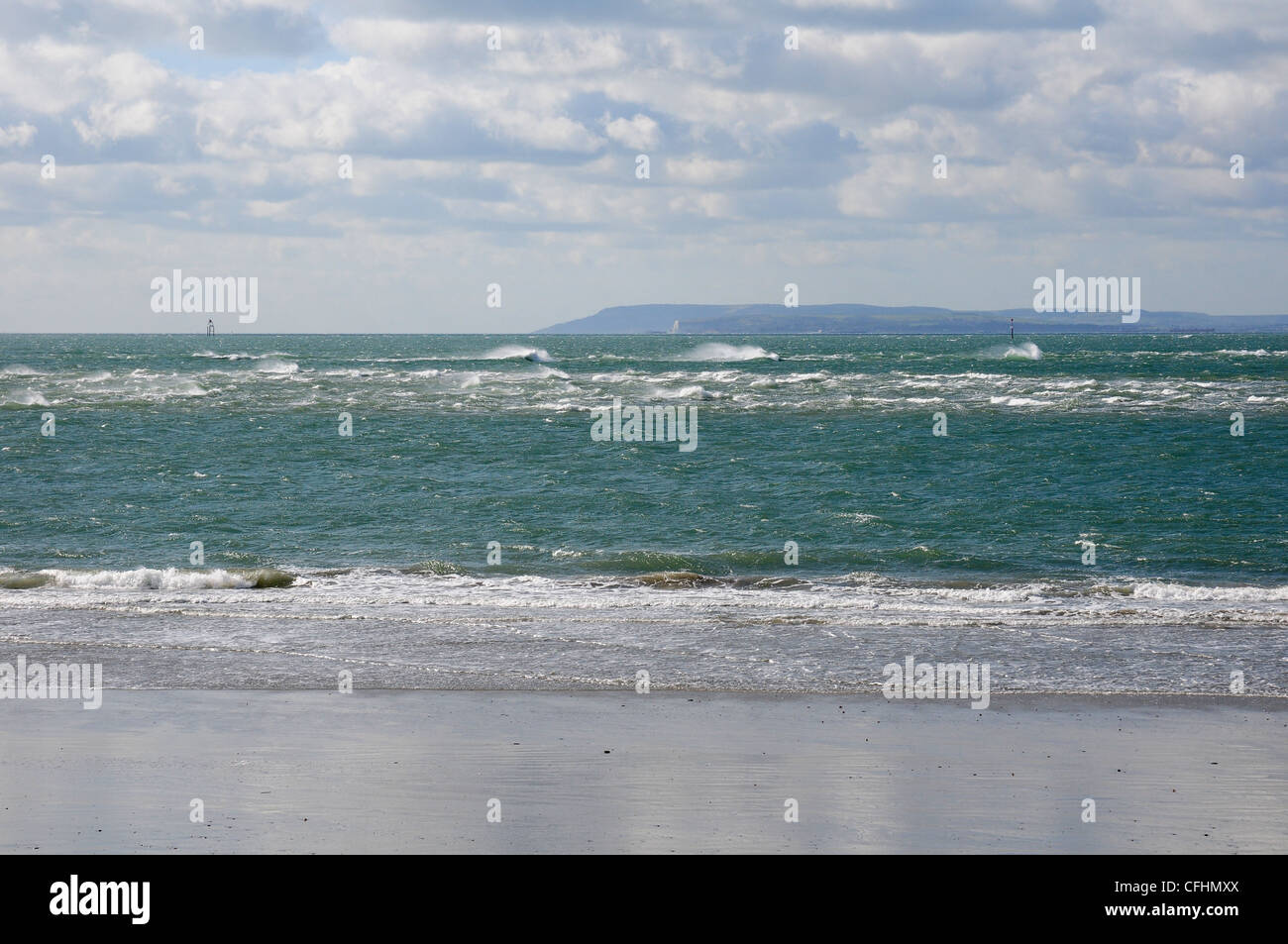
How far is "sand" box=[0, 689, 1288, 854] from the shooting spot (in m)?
7.26

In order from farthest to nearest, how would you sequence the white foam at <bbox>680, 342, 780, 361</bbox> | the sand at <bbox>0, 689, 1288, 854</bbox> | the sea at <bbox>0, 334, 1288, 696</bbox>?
1. the white foam at <bbox>680, 342, 780, 361</bbox>
2. the sea at <bbox>0, 334, 1288, 696</bbox>
3. the sand at <bbox>0, 689, 1288, 854</bbox>

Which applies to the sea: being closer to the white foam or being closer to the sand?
the sand

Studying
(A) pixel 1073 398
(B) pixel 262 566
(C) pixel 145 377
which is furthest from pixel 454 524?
(C) pixel 145 377

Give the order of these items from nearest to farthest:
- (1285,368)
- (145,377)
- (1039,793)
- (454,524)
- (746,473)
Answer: (1039,793)
(454,524)
(746,473)
(145,377)
(1285,368)

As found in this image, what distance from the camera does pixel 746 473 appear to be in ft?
97.0

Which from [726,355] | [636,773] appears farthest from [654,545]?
[726,355]

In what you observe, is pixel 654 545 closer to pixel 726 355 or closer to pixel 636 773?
pixel 636 773

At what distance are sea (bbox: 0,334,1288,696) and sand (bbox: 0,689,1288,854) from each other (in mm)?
990

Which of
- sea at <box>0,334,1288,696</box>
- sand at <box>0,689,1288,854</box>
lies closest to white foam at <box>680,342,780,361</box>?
sea at <box>0,334,1288,696</box>

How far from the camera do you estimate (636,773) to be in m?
8.60

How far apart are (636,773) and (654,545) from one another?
12.9 m

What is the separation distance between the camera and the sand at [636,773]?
7258 millimetres
